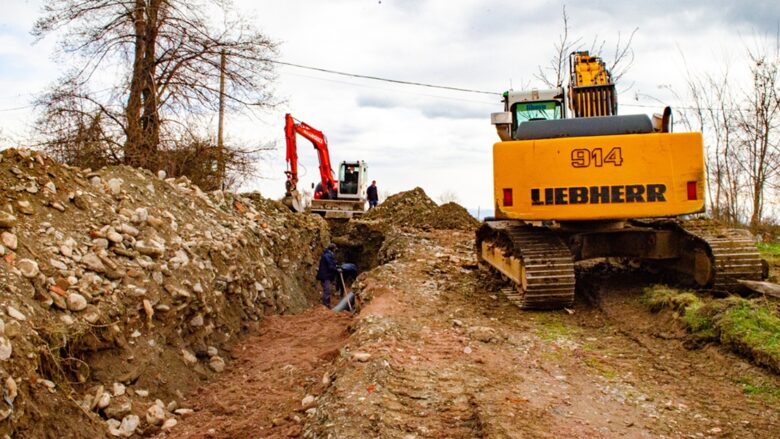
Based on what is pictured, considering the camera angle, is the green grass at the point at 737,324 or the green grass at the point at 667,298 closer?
the green grass at the point at 737,324

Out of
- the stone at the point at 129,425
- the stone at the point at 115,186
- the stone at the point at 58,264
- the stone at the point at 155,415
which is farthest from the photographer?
the stone at the point at 115,186

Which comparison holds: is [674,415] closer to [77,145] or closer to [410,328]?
[410,328]

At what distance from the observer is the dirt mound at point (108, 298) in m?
4.45

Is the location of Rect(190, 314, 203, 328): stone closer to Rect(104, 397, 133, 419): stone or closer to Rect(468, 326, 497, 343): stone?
Rect(104, 397, 133, 419): stone

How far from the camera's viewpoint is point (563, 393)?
4.40 m

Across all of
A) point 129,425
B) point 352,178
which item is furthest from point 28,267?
point 352,178

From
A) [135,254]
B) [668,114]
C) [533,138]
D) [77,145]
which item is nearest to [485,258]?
[533,138]

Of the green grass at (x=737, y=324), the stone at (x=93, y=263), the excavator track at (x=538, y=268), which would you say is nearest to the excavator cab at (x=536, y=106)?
the excavator track at (x=538, y=268)

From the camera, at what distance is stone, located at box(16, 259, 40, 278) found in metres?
4.86

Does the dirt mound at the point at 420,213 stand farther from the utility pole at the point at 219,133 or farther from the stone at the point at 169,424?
the stone at the point at 169,424

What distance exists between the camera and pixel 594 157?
6.71 meters

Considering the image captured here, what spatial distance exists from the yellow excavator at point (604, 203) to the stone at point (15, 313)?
15.2ft

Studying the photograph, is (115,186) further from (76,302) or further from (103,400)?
(103,400)

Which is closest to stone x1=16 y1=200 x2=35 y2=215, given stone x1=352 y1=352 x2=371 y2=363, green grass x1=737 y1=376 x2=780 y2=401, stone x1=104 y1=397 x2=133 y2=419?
stone x1=104 y1=397 x2=133 y2=419
